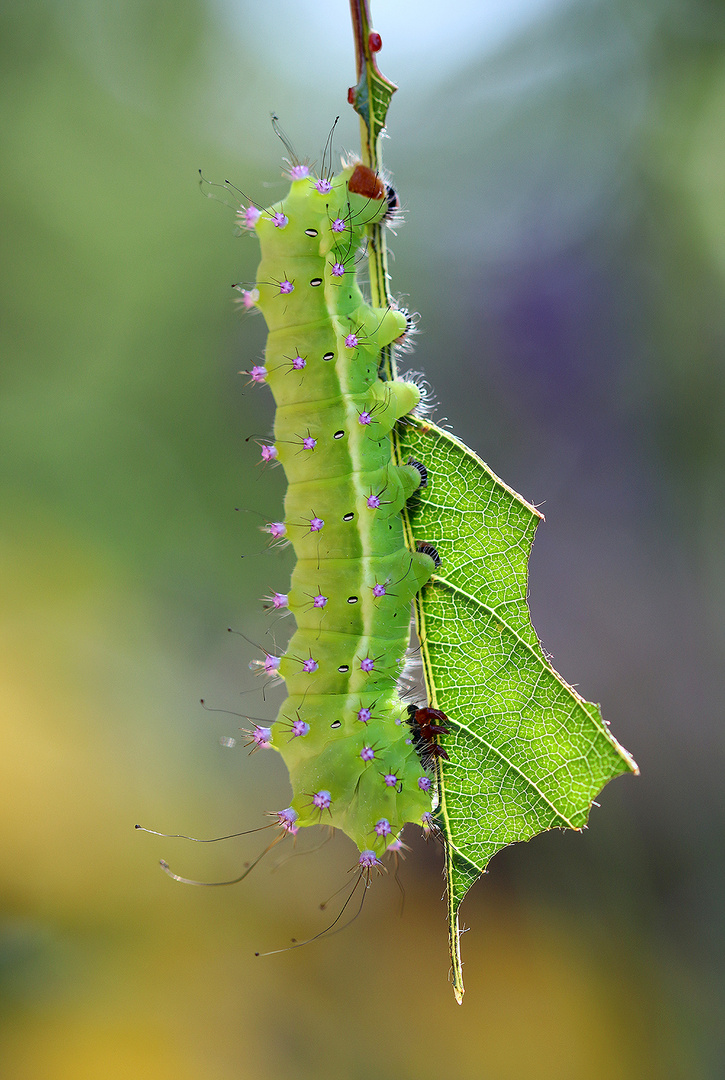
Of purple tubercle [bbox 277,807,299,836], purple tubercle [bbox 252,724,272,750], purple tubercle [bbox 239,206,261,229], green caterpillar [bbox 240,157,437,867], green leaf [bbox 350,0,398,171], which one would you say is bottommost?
purple tubercle [bbox 277,807,299,836]

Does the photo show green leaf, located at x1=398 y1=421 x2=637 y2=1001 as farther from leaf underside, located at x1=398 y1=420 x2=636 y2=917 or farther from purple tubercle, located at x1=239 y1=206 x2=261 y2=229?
purple tubercle, located at x1=239 y1=206 x2=261 y2=229

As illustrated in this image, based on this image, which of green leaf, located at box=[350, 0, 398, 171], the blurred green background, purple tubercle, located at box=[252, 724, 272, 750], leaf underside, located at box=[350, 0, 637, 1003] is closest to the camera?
green leaf, located at box=[350, 0, 398, 171]

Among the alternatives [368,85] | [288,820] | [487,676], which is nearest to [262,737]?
[288,820]

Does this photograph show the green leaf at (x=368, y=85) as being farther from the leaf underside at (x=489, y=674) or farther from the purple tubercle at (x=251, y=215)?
the leaf underside at (x=489, y=674)

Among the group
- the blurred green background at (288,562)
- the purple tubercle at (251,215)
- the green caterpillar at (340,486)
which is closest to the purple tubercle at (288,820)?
the green caterpillar at (340,486)

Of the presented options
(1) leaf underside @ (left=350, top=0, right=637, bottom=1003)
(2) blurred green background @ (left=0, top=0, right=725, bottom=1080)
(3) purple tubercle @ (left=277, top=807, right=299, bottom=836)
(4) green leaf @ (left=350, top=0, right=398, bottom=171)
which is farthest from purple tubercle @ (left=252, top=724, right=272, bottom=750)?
(2) blurred green background @ (left=0, top=0, right=725, bottom=1080)

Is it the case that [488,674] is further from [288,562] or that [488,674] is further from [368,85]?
[288,562]

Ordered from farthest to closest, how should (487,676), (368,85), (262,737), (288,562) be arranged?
1. (288,562)
2. (262,737)
3. (487,676)
4. (368,85)
